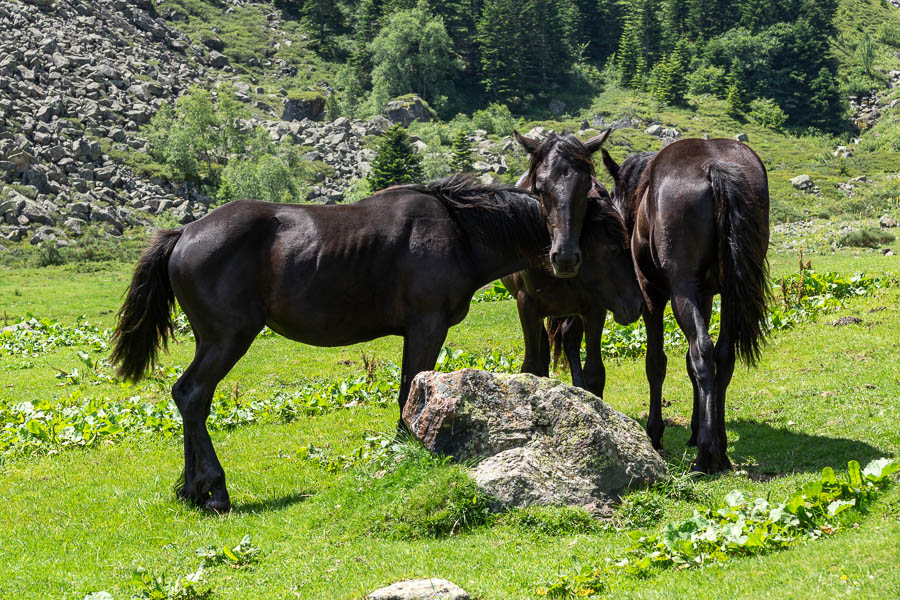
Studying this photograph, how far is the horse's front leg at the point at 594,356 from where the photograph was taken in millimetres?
9273

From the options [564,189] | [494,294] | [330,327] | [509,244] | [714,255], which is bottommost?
[494,294]

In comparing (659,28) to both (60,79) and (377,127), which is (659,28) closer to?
(377,127)

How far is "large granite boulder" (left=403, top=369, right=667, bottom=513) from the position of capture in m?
6.67

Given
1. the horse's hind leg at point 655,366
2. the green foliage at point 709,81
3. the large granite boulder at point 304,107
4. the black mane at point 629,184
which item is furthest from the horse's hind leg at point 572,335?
the green foliage at point 709,81

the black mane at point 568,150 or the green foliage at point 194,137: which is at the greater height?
the black mane at point 568,150

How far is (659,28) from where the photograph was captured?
465ft

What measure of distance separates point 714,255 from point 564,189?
5.19ft

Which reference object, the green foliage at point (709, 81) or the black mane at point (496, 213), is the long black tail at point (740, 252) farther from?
the green foliage at point (709, 81)

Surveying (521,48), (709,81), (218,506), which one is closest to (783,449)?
(218,506)

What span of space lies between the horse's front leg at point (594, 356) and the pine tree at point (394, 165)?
203 feet

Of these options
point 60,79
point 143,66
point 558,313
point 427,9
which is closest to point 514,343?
point 558,313

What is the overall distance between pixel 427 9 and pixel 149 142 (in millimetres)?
74863

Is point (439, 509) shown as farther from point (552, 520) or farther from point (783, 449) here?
point (783, 449)

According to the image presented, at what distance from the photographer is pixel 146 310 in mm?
8484
